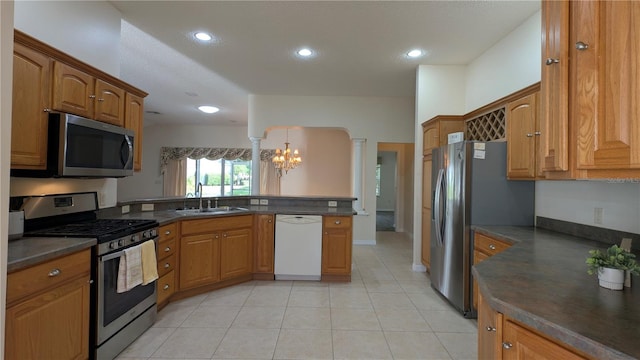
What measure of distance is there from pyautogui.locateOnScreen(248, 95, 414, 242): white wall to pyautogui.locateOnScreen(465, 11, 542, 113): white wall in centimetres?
192

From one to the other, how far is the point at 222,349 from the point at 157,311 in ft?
3.14

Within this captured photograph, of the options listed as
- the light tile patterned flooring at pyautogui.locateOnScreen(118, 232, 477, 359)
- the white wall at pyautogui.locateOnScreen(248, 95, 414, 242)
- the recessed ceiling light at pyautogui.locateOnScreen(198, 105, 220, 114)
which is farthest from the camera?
the recessed ceiling light at pyautogui.locateOnScreen(198, 105, 220, 114)

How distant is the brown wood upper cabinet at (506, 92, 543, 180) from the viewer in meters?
2.44

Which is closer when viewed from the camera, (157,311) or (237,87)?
(157,311)

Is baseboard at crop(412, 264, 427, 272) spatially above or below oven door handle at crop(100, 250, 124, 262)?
below

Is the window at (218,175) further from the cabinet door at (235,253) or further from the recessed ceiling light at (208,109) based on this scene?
the cabinet door at (235,253)

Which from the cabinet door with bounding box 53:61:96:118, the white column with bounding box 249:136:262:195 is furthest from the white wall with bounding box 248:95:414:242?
the cabinet door with bounding box 53:61:96:118

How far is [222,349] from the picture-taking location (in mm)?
2217

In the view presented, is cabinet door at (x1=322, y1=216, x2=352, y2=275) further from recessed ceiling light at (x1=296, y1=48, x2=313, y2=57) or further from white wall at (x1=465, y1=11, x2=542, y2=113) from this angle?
white wall at (x1=465, y1=11, x2=542, y2=113)

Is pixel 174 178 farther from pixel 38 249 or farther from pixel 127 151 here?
pixel 38 249

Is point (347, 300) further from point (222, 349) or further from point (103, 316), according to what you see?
point (103, 316)

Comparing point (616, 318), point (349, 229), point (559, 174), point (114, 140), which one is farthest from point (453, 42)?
point (114, 140)

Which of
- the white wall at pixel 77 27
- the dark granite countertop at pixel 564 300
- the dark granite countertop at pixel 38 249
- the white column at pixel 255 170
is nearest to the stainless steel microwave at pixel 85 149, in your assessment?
the dark granite countertop at pixel 38 249

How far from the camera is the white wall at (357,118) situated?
5.74 m
